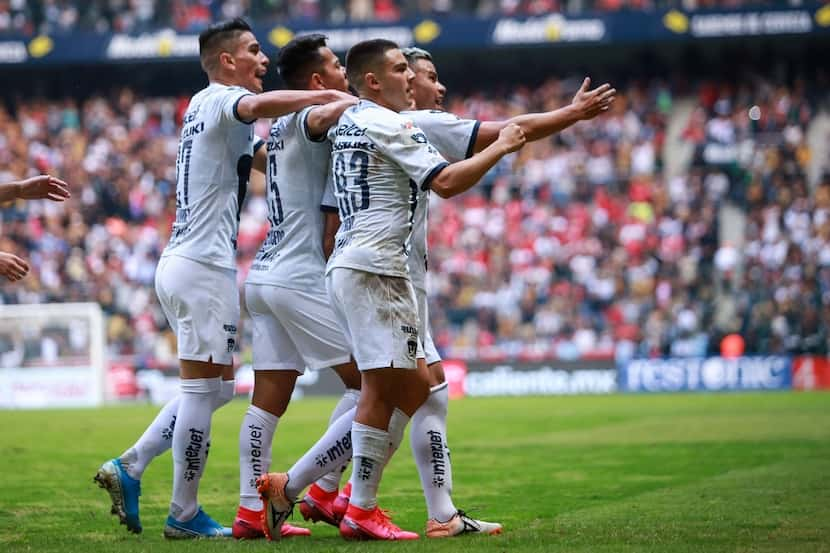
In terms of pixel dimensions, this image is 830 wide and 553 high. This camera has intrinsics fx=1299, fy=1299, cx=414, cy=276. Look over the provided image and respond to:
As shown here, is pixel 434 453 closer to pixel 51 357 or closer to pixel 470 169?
pixel 470 169

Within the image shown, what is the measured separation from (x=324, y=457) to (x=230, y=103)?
6.61 ft

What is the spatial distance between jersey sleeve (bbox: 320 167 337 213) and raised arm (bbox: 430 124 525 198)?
112 cm

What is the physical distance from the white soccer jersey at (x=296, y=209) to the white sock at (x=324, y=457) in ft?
2.64

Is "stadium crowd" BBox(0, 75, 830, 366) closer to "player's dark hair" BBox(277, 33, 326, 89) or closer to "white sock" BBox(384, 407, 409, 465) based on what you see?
"player's dark hair" BBox(277, 33, 326, 89)

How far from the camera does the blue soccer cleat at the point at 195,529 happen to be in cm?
735

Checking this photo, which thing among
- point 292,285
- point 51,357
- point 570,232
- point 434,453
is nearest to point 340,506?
point 434,453

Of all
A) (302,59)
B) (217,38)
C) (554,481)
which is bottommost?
(554,481)

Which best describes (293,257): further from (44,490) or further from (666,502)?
(44,490)

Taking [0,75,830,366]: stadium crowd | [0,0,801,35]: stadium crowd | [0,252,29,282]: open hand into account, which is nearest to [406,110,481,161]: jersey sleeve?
[0,252,29,282]: open hand

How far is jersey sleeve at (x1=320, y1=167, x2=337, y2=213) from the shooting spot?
7504 mm

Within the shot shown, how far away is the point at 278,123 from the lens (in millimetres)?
7645

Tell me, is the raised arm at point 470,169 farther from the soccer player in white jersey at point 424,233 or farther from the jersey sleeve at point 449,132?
the jersey sleeve at point 449,132

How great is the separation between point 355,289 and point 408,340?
1.25ft

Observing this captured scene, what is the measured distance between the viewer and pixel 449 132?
7082 millimetres
